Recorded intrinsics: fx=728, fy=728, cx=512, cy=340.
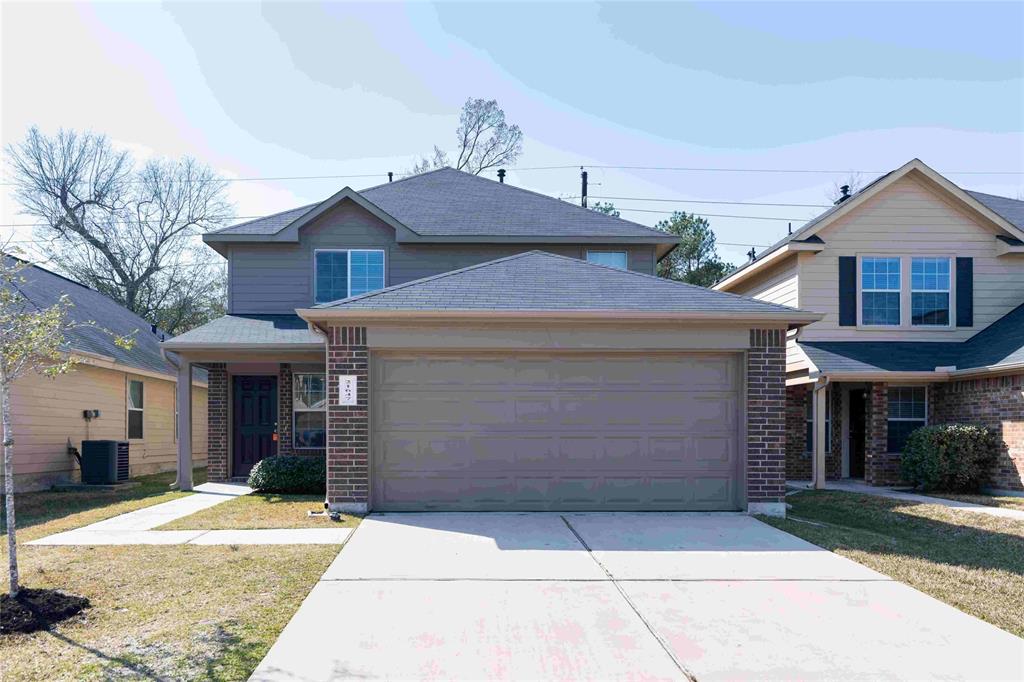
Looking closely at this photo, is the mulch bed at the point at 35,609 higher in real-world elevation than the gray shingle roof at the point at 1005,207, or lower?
lower

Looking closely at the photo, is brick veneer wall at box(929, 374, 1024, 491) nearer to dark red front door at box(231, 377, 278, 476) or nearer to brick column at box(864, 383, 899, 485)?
brick column at box(864, 383, 899, 485)

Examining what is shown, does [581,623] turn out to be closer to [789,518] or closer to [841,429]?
[789,518]

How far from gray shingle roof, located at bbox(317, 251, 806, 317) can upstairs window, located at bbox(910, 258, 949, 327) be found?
7.30m

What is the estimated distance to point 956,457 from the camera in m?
13.4

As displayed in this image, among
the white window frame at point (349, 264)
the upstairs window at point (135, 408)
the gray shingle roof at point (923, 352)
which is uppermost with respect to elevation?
the white window frame at point (349, 264)

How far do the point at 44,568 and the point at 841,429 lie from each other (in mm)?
15314

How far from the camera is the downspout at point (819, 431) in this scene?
1422 cm

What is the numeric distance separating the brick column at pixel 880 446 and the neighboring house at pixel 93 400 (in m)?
13.8

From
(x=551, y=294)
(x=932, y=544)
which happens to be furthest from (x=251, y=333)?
(x=932, y=544)

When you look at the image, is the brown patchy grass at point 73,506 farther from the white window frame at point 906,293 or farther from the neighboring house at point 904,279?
the white window frame at point 906,293

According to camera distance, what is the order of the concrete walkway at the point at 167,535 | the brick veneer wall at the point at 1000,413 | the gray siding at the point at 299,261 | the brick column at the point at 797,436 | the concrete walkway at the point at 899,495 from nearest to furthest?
the concrete walkway at the point at 167,535, the concrete walkway at the point at 899,495, the brick veneer wall at the point at 1000,413, the gray siding at the point at 299,261, the brick column at the point at 797,436

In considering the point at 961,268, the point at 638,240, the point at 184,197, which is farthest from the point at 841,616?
the point at 184,197

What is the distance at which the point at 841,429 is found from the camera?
16531 mm

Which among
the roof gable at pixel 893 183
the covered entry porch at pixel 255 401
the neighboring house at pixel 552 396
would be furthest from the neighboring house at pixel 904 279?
the covered entry porch at pixel 255 401
